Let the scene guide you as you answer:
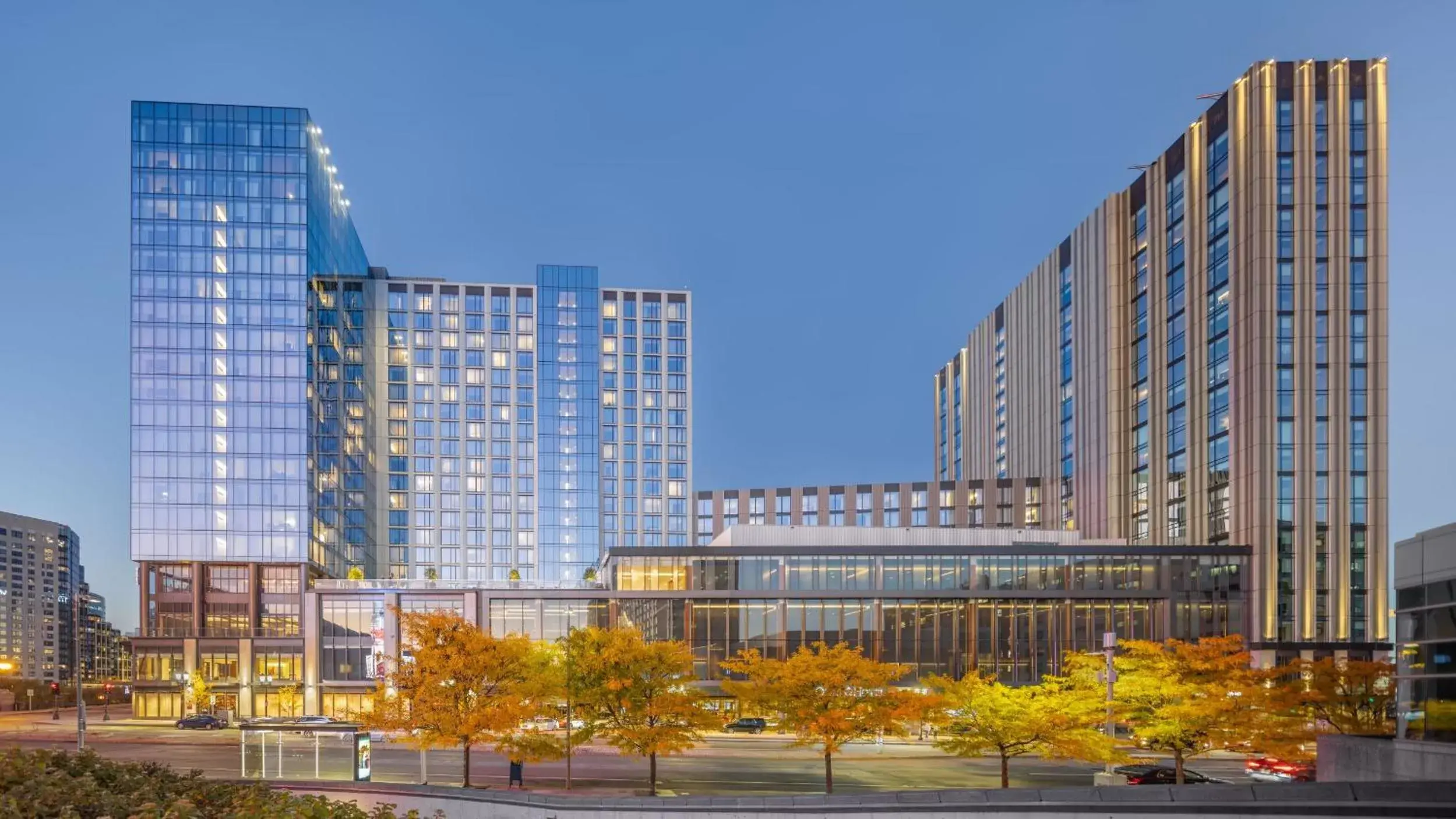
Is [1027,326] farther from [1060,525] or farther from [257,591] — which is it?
[257,591]

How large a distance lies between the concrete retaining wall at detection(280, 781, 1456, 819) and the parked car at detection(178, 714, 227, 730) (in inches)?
2587

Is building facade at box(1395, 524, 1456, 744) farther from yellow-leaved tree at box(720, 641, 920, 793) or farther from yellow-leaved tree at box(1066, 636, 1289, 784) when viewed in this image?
yellow-leaved tree at box(720, 641, 920, 793)

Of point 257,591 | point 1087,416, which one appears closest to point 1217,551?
point 1087,416

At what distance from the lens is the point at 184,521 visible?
384 feet

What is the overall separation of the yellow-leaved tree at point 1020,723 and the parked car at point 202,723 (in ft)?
235

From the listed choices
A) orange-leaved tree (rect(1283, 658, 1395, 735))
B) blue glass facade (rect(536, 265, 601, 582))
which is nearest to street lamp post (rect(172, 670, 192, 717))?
blue glass facade (rect(536, 265, 601, 582))

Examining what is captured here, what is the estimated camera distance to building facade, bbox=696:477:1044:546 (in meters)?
142

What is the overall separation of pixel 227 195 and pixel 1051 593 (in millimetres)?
101804

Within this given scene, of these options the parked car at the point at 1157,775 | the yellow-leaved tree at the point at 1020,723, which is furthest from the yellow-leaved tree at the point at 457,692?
the parked car at the point at 1157,775

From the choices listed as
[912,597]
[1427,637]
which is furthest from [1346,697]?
[912,597]

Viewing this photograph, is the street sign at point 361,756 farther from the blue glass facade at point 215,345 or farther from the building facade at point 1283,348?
the blue glass facade at point 215,345

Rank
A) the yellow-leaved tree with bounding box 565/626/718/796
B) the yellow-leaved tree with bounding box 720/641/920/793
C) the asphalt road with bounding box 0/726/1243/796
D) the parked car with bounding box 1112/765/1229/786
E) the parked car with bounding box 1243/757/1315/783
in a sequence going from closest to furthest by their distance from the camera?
the yellow-leaved tree with bounding box 565/626/718/796
the yellow-leaved tree with bounding box 720/641/920/793
the parked car with bounding box 1112/765/1229/786
the asphalt road with bounding box 0/726/1243/796
the parked car with bounding box 1243/757/1315/783

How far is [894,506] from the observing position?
158m

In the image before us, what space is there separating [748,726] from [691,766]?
21051 millimetres
